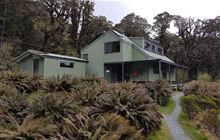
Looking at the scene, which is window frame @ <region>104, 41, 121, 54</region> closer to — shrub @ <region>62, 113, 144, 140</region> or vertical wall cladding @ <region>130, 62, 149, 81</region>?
vertical wall cladding @ <region>130, 62, 149, 81</region>

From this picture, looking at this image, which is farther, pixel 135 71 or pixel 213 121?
pixel 135 71

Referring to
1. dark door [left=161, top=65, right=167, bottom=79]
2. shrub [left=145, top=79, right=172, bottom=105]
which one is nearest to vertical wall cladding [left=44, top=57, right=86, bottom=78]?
shrub [left=145, top=79, right=172, bottom=105]

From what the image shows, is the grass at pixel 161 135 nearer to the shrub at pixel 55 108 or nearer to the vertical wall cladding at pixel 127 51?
the shrub at pixel 55 108

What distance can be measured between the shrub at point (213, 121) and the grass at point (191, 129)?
25.7 inches

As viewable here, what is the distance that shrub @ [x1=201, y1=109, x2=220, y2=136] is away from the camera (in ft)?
42.1

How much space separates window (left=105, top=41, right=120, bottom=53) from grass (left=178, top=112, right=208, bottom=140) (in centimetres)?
1583

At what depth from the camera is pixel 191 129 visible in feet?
41.0

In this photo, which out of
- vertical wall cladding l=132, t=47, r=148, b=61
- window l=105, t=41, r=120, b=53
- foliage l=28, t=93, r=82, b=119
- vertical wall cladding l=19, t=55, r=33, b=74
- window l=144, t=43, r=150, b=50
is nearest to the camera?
foliage l=28, t=93, r=82, b=119

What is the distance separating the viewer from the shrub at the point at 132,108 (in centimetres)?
1013

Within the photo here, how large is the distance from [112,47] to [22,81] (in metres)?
14.5

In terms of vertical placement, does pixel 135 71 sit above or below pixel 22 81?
above

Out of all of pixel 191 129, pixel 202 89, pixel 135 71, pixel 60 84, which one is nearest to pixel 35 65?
pixel 135 71

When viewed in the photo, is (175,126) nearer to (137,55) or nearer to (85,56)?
(137,55)

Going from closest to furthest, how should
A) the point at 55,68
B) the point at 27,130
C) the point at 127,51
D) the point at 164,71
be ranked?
1. the point at 27,130
2. the point at 55,68
3. the point at 127,51
4. the point at 164,71
